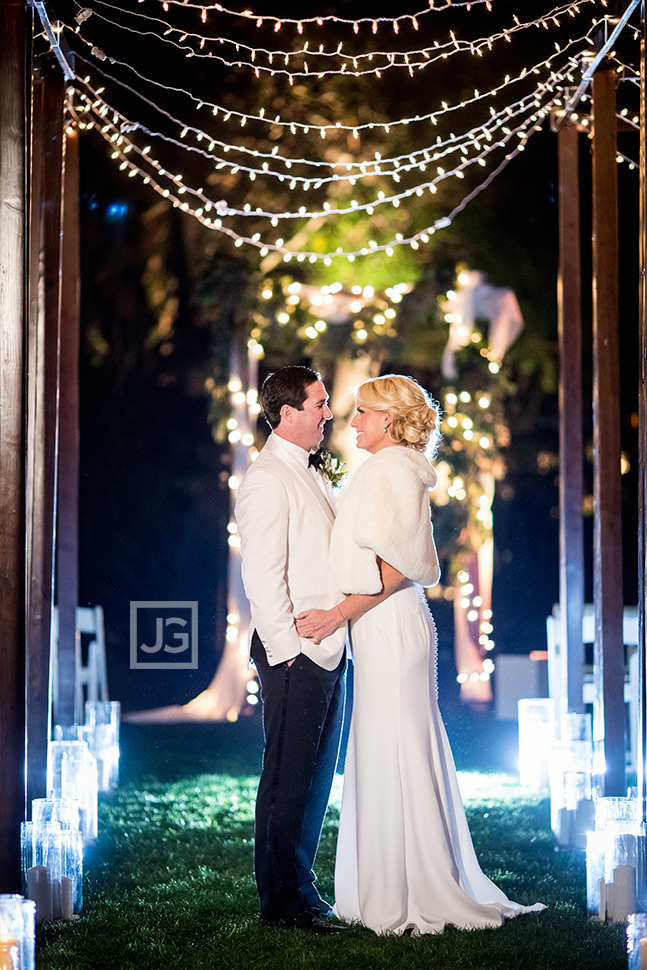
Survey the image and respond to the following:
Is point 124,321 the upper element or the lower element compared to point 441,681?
upper

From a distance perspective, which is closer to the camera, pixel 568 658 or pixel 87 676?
pixel 568 658

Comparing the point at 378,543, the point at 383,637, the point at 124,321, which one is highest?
the point at 124,321

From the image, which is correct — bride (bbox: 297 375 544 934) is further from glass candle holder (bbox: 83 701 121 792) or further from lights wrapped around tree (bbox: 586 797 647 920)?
glass candle holder (bbox: 83 701 121 792)

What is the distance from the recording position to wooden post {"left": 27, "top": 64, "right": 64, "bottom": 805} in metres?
4.68

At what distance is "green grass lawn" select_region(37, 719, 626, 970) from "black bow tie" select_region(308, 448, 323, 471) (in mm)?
1456

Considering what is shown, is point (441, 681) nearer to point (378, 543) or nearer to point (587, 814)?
point (587, 814)

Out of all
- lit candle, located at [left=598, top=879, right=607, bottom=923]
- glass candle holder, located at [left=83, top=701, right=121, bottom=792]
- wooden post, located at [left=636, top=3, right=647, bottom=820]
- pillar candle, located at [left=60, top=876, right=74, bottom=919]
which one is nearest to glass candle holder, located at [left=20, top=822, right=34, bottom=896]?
pillar candle, located at [left=60, top=876, right=74, bottom=919]

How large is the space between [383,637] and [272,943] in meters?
0.97

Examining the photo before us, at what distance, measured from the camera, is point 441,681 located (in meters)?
7.53

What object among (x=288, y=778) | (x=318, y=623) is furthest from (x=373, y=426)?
(x=288, y=778)

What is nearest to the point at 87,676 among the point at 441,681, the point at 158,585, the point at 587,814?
the point at 158,585

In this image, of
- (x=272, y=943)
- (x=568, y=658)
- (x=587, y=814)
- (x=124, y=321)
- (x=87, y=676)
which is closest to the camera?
(x=272, y=943)

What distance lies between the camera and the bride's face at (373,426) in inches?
150

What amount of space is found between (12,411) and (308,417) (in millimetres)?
927
